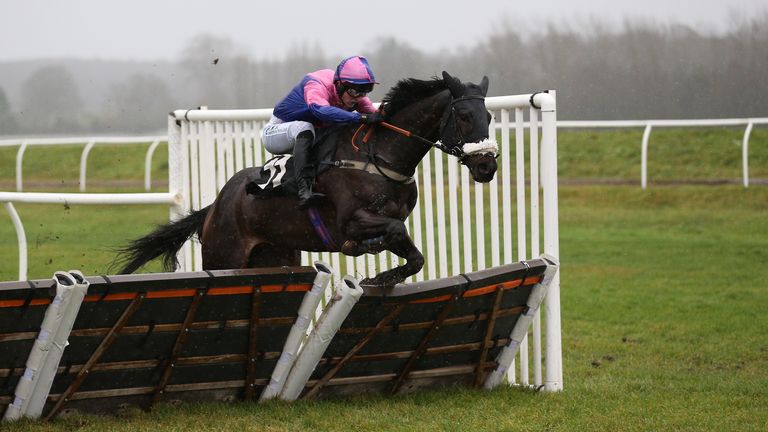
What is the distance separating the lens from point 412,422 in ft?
16.0

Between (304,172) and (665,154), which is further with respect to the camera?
(665,154)

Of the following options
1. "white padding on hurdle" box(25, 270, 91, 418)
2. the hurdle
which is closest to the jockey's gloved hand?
the hurdle

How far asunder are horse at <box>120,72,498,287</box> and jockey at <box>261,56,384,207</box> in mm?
112

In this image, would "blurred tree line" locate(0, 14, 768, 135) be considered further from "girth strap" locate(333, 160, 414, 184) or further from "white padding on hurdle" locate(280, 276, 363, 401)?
"white padding on hurdle" locate(280, 276, 363, 401)

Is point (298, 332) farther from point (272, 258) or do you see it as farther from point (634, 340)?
point (634, 340)

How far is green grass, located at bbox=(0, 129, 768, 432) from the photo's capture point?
4918 mm

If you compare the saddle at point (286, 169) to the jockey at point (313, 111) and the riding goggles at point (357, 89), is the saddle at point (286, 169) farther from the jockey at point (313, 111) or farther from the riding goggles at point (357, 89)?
the riding goggles at point (357, 89)

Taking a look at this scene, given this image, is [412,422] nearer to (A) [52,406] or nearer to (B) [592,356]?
(A) [52,406]

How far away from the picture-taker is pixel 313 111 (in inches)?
223

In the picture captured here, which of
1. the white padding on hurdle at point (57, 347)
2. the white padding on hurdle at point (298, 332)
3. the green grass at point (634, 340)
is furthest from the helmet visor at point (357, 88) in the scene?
the white padding on hurdle at point (57, 347)

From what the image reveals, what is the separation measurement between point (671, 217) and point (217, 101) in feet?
30.6

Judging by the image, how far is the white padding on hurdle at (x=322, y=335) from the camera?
483 cm

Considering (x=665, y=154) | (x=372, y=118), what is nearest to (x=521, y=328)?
(x=372, y=118)

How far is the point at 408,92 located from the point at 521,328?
4.28 feet
